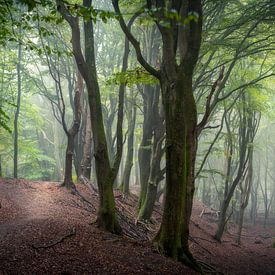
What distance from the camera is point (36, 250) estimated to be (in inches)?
231

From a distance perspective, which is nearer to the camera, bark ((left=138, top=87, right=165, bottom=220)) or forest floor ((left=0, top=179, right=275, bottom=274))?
forest floor ((left=0, top=179, right=275, bottom=274))

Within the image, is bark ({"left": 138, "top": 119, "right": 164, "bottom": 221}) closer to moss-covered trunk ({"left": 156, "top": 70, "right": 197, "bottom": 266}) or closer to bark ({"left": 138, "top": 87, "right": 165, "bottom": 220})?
bark ({"left": 138, "top": 87, "right": 165, "bottom": 220})

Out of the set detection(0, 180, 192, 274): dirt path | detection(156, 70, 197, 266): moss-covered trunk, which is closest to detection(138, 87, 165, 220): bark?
detection(0, 180, 192, 274): dirt path

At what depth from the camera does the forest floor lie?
5.58 meters

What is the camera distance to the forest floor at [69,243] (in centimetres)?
558

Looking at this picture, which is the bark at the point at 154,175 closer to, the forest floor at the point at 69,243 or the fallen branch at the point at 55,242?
the forest floor at the point at 69,243

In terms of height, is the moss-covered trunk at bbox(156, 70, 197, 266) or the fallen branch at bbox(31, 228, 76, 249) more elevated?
the moss-covered trunk at bbox(156, 70, 197, 266)

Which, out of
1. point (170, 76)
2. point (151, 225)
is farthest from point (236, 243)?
point (170, 76)

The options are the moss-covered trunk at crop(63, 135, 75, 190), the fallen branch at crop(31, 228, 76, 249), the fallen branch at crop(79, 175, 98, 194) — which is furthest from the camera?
the fallen branch at crop(79, 175, 98, 194)

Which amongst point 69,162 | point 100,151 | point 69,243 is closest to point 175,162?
point 100,151

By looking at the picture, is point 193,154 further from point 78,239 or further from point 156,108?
point 156,108

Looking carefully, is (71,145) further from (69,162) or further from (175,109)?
(175,109)

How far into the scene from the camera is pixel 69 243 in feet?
21.1

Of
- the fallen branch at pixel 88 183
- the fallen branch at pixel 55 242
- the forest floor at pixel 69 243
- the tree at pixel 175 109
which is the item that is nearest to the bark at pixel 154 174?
the forest floor at pixel 69 243
